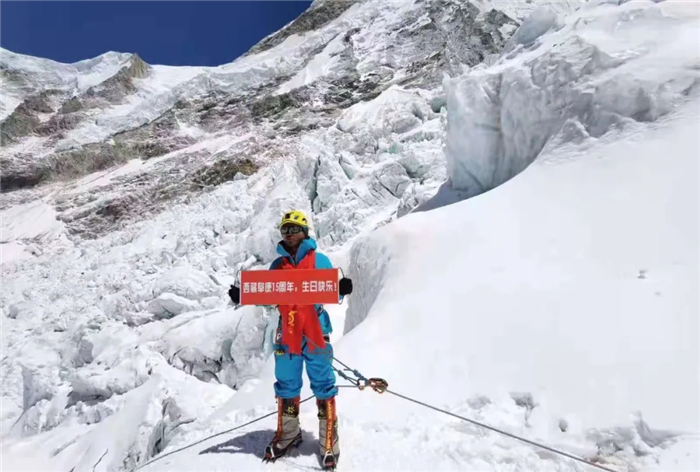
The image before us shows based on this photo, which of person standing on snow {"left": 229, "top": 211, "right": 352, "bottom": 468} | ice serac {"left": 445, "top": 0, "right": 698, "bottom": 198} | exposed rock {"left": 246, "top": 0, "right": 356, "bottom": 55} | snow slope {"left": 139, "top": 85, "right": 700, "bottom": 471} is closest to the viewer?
snow slope {"left": 139, "top": 85, "right": 700, "bottom": 471}

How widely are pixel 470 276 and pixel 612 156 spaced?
82.7 inches

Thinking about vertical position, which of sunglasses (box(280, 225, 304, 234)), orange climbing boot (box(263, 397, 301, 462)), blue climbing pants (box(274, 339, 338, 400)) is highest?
sunglasses (box(280, 225, 304, 234))

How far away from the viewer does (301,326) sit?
2928mm

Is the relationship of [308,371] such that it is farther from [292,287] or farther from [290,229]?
[290,229]

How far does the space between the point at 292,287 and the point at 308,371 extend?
55 centimetres

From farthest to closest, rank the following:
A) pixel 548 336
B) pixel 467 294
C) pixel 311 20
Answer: pixel 311 20 < pixel 467 294 < pixel 548 336

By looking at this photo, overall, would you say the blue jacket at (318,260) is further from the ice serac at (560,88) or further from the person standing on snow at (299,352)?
the ice serac at (560,88)

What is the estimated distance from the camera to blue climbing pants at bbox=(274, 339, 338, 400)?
2.95 meters

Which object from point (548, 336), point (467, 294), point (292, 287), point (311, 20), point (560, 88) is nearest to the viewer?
point (292, 287)

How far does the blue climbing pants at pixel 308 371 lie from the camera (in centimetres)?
295

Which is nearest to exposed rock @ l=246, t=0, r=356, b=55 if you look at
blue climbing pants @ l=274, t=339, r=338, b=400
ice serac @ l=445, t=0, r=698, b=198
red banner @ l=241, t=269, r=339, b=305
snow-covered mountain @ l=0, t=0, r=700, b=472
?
snow-covered mountain @ l=0, t=0, r=700, b=472

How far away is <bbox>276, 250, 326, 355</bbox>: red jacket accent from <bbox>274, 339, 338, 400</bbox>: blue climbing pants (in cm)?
4

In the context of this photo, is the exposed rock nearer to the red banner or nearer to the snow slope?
the snow slope

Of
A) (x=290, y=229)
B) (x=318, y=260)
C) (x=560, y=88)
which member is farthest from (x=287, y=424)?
(x=560, y=88)
